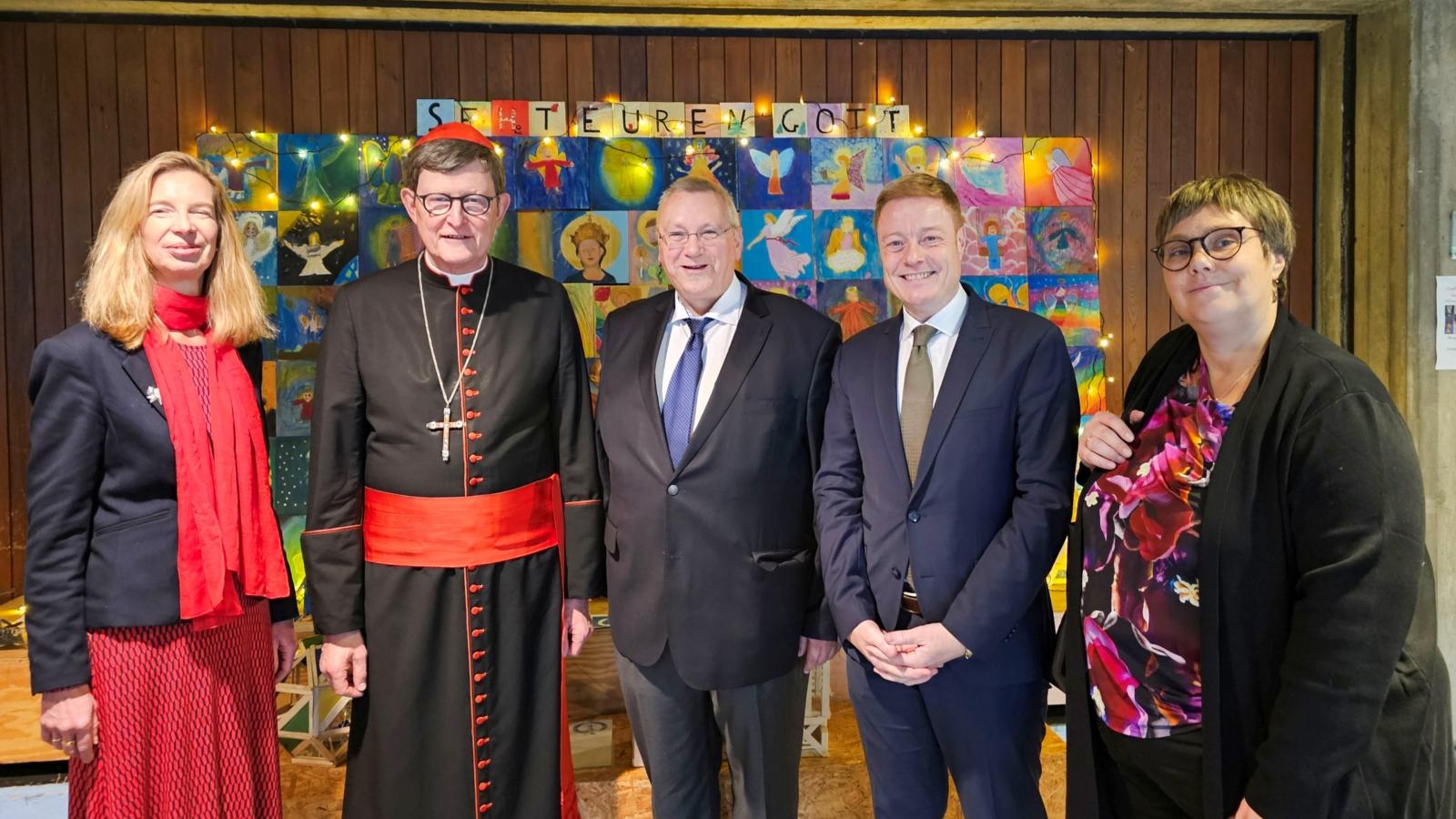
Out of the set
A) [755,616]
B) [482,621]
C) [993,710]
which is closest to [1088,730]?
[993,710]

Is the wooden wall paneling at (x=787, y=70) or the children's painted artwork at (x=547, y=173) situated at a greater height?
the wooden wall paneling at (x=787, y=70)

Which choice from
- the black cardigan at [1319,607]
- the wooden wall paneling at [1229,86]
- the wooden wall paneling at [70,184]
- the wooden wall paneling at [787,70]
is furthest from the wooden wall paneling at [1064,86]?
the wooden wall paneling at [70,184]

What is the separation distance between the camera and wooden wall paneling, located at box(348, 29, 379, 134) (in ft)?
13.2

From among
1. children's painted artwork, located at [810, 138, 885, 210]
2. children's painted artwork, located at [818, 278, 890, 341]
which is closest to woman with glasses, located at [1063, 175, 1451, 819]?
children's painted artwork, located at [818, 278, 890, 341]

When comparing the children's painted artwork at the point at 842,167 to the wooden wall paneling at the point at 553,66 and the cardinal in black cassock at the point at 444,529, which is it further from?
the cardinal in black cassock at the point at 444,529

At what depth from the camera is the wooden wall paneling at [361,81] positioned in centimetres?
401

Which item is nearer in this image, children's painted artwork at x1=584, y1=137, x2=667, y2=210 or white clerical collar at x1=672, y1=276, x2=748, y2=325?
white clerical collar at x1=672, y1=276, x2=748, y2=325

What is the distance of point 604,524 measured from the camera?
2.32 m

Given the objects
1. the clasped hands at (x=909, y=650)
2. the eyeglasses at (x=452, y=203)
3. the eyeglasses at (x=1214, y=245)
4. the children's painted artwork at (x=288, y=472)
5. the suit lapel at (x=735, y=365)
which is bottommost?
the clasped hands at (x=909, y=650)

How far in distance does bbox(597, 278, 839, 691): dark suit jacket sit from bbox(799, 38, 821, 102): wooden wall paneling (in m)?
2.27

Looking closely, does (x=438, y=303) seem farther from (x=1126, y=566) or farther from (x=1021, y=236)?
(x=1021, y=236)

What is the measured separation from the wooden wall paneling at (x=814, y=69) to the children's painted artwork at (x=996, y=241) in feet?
2.83

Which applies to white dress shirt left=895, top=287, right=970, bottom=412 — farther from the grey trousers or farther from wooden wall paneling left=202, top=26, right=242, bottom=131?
wooden wall paneling left=202, top=26, right=242, bottom=131

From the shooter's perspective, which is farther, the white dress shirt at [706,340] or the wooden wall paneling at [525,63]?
the wooden wall paneling at [525,63]
